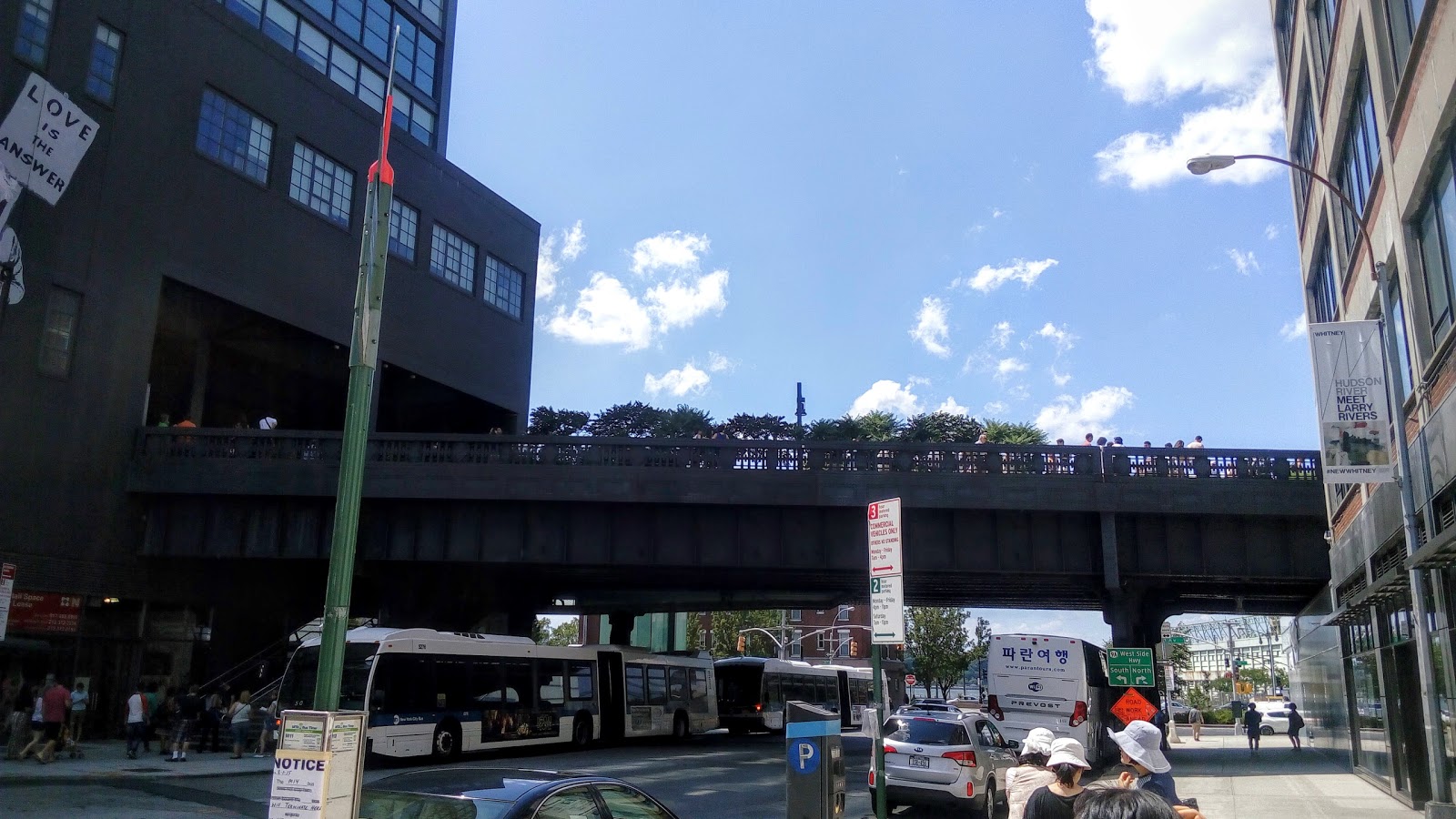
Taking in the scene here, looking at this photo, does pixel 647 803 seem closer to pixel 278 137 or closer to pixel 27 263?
pixel 27 263

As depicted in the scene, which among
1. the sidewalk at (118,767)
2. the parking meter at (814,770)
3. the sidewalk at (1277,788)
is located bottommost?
the sidewalk at (1277,788)

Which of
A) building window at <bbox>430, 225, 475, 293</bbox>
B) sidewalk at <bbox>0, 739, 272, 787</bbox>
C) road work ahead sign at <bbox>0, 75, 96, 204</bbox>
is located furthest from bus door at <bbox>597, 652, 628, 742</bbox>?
road work ahead sign at <bbox>0, 75, 96, 204</bbox>

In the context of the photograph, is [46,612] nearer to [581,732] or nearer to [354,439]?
[581,732]

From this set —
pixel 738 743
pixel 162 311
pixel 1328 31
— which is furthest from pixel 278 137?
pixel 1328 31

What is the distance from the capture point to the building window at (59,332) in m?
26.8

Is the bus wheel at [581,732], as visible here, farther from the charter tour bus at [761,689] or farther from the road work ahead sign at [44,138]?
the road work ahead sign at [44,138]

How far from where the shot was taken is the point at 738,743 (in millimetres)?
35219

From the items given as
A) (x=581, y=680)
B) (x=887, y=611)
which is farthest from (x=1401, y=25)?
(x=581, y=680)

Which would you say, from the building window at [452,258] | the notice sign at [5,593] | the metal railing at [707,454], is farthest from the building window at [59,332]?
the building window at [452,258]

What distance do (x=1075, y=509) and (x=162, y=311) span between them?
1022 inches

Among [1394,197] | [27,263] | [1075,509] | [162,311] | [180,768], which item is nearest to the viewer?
[1394,197]

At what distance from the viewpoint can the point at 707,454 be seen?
1146 inches

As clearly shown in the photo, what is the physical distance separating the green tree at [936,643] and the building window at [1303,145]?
56.2 meters

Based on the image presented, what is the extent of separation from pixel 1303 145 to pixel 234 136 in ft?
95.7
